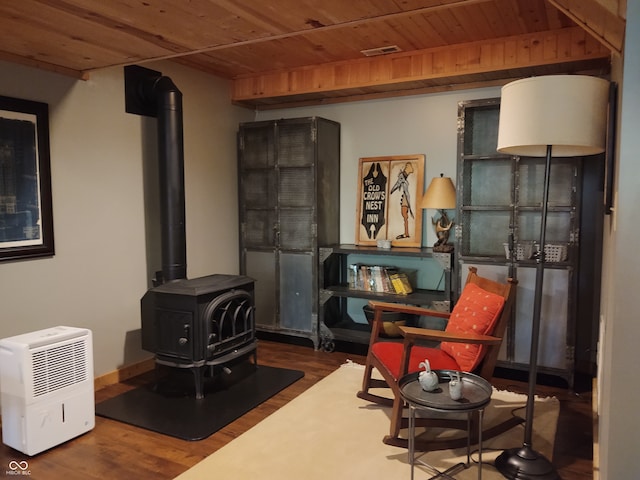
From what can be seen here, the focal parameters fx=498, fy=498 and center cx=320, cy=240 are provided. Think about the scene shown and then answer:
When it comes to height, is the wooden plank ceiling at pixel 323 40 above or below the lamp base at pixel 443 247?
above

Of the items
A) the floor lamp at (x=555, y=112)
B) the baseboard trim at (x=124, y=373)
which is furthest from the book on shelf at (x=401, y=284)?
the baseboard trim at (x=124, y=373)

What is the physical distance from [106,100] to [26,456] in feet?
7.70

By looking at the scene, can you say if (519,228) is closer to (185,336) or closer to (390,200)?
(390,200)

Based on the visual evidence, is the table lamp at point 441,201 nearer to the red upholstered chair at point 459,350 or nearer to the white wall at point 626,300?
the red upholstered chair at point 459,350

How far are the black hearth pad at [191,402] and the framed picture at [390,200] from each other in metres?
1.45

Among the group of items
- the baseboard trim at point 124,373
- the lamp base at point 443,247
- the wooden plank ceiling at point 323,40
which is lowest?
the baseboard trim at point 124,373

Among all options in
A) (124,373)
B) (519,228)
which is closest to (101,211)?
(124,373)

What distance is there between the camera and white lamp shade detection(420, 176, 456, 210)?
12.7ft

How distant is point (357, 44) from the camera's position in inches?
147

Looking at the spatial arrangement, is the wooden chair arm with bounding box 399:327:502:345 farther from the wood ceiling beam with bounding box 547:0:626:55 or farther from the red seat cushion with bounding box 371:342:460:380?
the wood ceiling beam with bounding box 547:0:626:55

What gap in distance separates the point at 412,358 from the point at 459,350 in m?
0.27

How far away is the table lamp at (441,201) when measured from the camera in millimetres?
3887

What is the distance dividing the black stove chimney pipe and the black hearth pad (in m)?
0.81

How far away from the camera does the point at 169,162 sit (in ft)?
11.9
